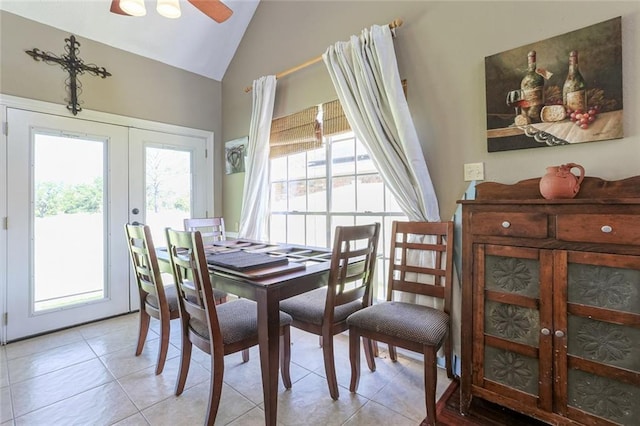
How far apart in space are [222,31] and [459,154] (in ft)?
9.90

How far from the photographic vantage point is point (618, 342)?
1218 mm

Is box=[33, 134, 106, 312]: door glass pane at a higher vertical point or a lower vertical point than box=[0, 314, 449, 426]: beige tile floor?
higher

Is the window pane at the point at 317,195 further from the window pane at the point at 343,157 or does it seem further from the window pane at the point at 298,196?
the window pane at the point at 343,157

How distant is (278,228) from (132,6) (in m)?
2.19

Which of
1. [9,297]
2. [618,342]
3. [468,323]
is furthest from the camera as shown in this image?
[9,297]

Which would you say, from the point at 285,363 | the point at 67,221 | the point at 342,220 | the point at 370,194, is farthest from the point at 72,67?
the point at 285,363

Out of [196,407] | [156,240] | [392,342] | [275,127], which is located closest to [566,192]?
[392,342]

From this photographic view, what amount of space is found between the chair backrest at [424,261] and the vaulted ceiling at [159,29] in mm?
3013

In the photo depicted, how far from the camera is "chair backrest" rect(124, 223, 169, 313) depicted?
195 centimetres

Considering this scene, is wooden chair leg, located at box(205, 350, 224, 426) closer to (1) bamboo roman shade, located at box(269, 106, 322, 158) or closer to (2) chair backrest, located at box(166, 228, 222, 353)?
(2) chair backrest, located at box(166, 228, 222, 353)

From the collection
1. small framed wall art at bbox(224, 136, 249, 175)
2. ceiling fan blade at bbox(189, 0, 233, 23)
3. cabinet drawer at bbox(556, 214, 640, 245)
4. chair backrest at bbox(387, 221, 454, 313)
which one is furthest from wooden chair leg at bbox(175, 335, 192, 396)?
small framed wall art at bbox(224, 136, 249, 175)

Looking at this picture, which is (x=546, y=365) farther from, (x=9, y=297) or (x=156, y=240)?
(x=9, y=297)

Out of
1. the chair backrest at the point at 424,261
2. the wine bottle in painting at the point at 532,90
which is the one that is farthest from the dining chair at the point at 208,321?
the wine bottle in painting at the point at 532,90

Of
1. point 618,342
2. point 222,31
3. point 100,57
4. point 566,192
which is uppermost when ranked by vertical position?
point 222,31
